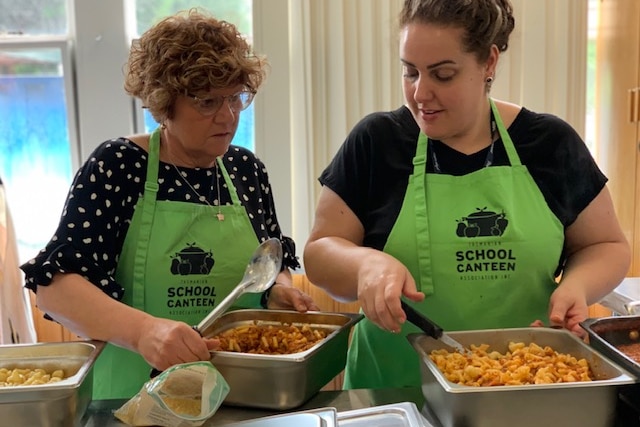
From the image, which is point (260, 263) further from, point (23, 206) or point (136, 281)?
point (23, 206)

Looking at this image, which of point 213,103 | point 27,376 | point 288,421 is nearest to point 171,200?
point 213,103

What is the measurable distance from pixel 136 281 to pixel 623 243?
93 cm

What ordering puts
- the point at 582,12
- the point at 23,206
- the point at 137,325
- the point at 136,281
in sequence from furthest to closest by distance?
the point at 23,206
the point at 582,12
the point at 136,281
the point at 137,325

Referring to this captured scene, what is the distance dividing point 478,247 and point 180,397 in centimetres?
61

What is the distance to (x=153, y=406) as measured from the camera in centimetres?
93

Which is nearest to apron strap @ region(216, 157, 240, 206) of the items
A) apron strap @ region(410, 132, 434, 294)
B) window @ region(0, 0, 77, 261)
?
apron strap @ region(410, 132, 434, 294)

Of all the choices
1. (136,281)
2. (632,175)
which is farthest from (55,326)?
(632,175)

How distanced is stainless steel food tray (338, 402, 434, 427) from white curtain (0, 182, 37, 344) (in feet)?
5.18

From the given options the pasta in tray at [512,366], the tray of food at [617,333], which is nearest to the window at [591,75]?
the tray of food at [617,333]

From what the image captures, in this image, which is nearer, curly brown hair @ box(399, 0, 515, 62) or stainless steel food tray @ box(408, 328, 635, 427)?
stainless steel food tray @ box(408, 328, 635, 427)

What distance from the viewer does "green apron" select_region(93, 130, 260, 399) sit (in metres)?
1.28

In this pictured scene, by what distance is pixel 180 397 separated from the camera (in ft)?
3.08

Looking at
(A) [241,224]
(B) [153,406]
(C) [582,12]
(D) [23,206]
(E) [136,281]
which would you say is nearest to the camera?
(B) [153,406]

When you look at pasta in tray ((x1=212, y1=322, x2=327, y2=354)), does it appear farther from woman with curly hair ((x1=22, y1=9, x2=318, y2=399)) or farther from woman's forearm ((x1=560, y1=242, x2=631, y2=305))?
woman's forearm ((x1=560, y1=242, x2=631, y2=305))
